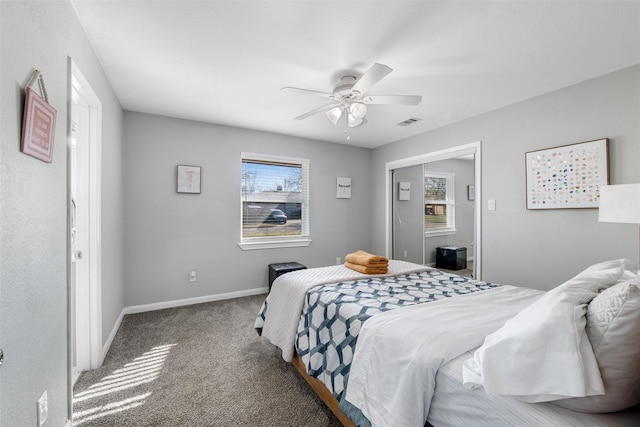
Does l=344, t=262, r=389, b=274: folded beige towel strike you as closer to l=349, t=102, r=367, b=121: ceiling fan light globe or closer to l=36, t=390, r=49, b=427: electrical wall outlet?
l=349, t=102, r=367, b=121: ceiling fan light globe

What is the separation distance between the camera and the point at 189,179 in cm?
360

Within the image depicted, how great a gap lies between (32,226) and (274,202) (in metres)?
3.17

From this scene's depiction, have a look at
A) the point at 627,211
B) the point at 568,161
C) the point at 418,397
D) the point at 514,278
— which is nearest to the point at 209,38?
the point at 418,397

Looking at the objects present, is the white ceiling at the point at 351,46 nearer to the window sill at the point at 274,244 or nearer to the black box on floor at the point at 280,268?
the window sill at the point at 274,244

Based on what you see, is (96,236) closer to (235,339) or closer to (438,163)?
(235,339)

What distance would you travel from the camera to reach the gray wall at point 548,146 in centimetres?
230

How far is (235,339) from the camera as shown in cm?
266

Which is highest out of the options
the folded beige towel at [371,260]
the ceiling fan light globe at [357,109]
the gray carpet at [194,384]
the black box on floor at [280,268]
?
the ceiling fan light globe at [357,109]

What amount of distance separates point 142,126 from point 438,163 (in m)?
3.93

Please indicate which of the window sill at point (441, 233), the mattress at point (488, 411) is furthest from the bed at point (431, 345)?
the window sill at point (441, 233)

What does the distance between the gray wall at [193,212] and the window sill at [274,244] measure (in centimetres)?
6

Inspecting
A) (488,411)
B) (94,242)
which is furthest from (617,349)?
(94,242)

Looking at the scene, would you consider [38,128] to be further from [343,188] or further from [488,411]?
[343,188]

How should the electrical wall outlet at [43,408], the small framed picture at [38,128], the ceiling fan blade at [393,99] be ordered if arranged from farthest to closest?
the ceiling fan blade at [393,99] → the electrical wall outlet at [43,408] → the small framed picture at [38,128]
